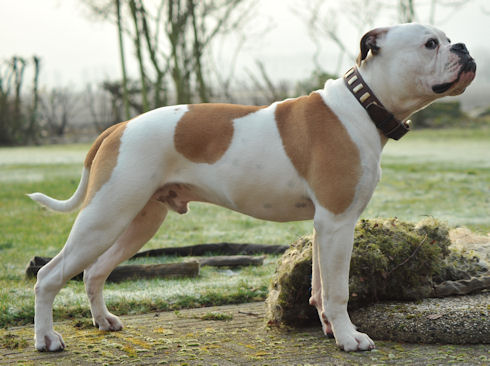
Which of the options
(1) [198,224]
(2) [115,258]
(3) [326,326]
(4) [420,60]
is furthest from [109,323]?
(1) [198,224]

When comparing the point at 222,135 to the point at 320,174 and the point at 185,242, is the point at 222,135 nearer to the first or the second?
the point at 320,174

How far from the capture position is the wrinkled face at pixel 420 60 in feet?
11.1

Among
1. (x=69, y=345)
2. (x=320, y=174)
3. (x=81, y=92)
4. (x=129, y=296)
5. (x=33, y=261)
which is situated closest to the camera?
(x=320, y=174)

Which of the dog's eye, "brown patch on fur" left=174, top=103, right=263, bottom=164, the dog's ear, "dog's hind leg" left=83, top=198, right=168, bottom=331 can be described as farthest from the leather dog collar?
"dog's hind leg" left=83, top=198, right=168, bottom=331

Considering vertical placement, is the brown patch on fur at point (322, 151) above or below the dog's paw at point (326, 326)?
above

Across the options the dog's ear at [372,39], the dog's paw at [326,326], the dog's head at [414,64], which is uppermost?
the dog's ear at [372,39]

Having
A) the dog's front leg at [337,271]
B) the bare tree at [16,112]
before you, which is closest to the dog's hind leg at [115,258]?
the dog's front leg at [337,271]

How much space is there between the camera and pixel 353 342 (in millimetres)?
3498

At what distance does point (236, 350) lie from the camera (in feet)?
11.8

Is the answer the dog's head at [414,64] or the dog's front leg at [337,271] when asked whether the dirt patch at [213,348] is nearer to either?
the dog's front leg at [337,271]

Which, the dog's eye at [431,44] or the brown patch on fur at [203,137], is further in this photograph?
the brown patch on fur at [203,137]

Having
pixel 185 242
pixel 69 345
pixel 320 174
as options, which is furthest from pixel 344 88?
pixel 185 242

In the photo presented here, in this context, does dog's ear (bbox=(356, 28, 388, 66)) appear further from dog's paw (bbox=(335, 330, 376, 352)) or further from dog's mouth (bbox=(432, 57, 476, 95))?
dog's paw (bbox=(335, 330, 376, 352))

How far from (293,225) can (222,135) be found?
217 inches
